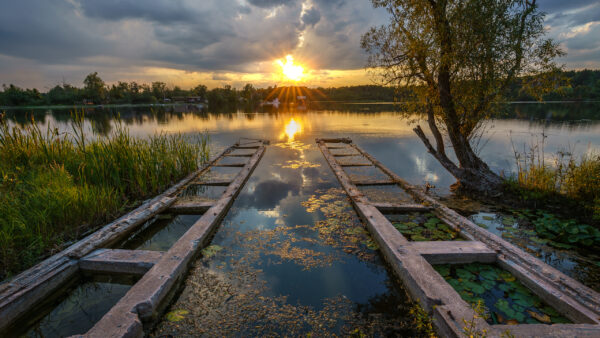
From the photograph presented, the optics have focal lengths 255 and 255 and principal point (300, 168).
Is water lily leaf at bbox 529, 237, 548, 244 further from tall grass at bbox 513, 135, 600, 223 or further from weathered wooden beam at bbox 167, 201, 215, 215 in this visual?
weathered wooden beam at bbox 167, 201, 215, 215

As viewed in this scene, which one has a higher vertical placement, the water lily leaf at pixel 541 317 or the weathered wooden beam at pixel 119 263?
the weathered wooden beam at pixel 119 263

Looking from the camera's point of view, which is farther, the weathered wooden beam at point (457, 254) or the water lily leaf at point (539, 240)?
the water lily leaf at point (539, 240)

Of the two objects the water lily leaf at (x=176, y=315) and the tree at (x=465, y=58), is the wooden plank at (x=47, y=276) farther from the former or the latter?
the tree at (x=465, y=58)

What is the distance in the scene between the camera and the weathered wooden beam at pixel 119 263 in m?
3.74

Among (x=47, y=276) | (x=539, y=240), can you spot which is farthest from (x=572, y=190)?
(x=47, y=276)

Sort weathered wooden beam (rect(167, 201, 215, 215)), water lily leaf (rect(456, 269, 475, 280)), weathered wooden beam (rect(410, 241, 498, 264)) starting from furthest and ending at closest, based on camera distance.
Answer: weathered wooden beam (rect(167, 201, 215, 215)), weathered wooden beam (rect(410, 241, 498, 264)), water lily leaf (rect(456, 269, 475, 280))

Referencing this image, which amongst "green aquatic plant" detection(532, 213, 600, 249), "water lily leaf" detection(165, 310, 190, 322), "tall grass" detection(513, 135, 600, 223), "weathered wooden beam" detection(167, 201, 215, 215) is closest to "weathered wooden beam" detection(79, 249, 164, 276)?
"water lily leaf" detection(165, 310, 190, 322)

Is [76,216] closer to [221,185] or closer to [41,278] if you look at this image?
[41,278]

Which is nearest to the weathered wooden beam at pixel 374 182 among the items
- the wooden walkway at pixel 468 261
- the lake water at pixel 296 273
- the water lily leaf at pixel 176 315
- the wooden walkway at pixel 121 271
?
the lake water at pixel 296 273

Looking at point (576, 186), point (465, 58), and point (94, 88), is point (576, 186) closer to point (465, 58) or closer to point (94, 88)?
point (465, 58)

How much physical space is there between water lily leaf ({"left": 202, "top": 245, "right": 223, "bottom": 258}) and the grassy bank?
2205 millimetres

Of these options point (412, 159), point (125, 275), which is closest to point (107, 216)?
point (125, 275)

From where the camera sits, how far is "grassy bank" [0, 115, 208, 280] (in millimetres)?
3947

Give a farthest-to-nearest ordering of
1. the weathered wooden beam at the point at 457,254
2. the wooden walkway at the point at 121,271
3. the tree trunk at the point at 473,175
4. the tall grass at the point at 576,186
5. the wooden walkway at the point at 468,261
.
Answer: the tree trunk at the point at 473,175, the tall grass at the point at 576,186, the weathered wooden beam at the point at 457,254, the wooden walkway at the point at 121,271, the wooden walkway at the point at 468,261
